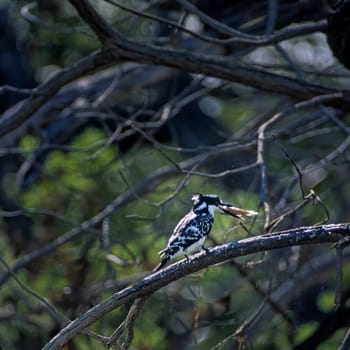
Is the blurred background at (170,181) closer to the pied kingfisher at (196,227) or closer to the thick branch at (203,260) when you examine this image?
the pied kingfisher at (196,227)

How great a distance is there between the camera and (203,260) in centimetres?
357

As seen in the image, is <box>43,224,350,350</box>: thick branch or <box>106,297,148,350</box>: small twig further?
<box>106,297,148,350</box>: small twig

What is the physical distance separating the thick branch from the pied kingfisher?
0.71m

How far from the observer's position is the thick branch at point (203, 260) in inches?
138

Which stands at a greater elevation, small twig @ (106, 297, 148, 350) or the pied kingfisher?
the pied kingfisher

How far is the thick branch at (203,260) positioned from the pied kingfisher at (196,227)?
71 centimetres

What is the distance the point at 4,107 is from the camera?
8828mm

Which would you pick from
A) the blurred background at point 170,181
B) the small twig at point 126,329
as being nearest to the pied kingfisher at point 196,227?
the blurred background at point 170,181

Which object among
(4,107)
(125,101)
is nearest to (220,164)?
(125,101)

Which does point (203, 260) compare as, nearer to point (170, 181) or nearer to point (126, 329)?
point (126, 329)

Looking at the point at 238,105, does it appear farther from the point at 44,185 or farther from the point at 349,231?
the point at 349,231

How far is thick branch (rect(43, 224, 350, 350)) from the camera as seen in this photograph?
3511 millimetres

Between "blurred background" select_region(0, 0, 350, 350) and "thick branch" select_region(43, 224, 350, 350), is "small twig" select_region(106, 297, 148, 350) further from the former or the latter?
"blurred background" select_region(0, 0, 350, 350)

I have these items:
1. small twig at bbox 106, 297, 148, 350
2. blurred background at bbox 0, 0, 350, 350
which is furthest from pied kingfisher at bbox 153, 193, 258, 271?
small twig at bbox 106, 297, 148, 350
